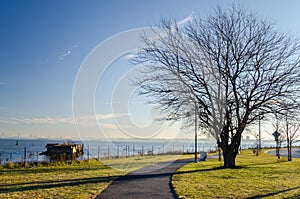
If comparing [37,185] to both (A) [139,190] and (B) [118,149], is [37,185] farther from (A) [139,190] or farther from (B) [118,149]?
(B) [118,149]

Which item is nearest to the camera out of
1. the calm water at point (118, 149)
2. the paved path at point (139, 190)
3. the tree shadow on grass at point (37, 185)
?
the paved path at point (139, 190)

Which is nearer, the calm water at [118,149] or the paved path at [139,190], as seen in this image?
the paved path at [139,190]

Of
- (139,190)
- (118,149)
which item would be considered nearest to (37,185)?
(139,190)

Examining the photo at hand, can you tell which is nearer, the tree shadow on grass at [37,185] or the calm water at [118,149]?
the tree shadow on grass at [37,185]

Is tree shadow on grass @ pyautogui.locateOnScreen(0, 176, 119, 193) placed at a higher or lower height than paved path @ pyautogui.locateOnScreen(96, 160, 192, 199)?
lower

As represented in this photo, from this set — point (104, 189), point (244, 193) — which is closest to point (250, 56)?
point (244, 193)

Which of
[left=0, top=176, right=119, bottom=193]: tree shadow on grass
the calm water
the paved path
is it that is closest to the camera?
the paved path

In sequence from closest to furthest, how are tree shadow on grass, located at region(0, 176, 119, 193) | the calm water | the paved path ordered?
the paved path
tree shadow on grass, located at region(0, 176, 119, 193)
the calm water

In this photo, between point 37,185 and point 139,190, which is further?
point 37,185

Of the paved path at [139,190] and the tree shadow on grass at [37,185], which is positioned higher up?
the paved path at [139,190]

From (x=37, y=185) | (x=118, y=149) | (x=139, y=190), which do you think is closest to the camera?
(x=139, y=190)

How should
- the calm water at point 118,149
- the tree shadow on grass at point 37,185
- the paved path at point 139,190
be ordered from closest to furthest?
1. the paved path at point 139,190
2. the tree shadow on grass at point 37,185
3. the calm water at point 118,149

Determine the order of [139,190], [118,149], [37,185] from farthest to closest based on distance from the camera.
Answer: [118,149] → [37,185] → [139,190]

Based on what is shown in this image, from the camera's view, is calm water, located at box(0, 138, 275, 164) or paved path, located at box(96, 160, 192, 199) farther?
calm water, located at box(0, 138, 275, 164)
